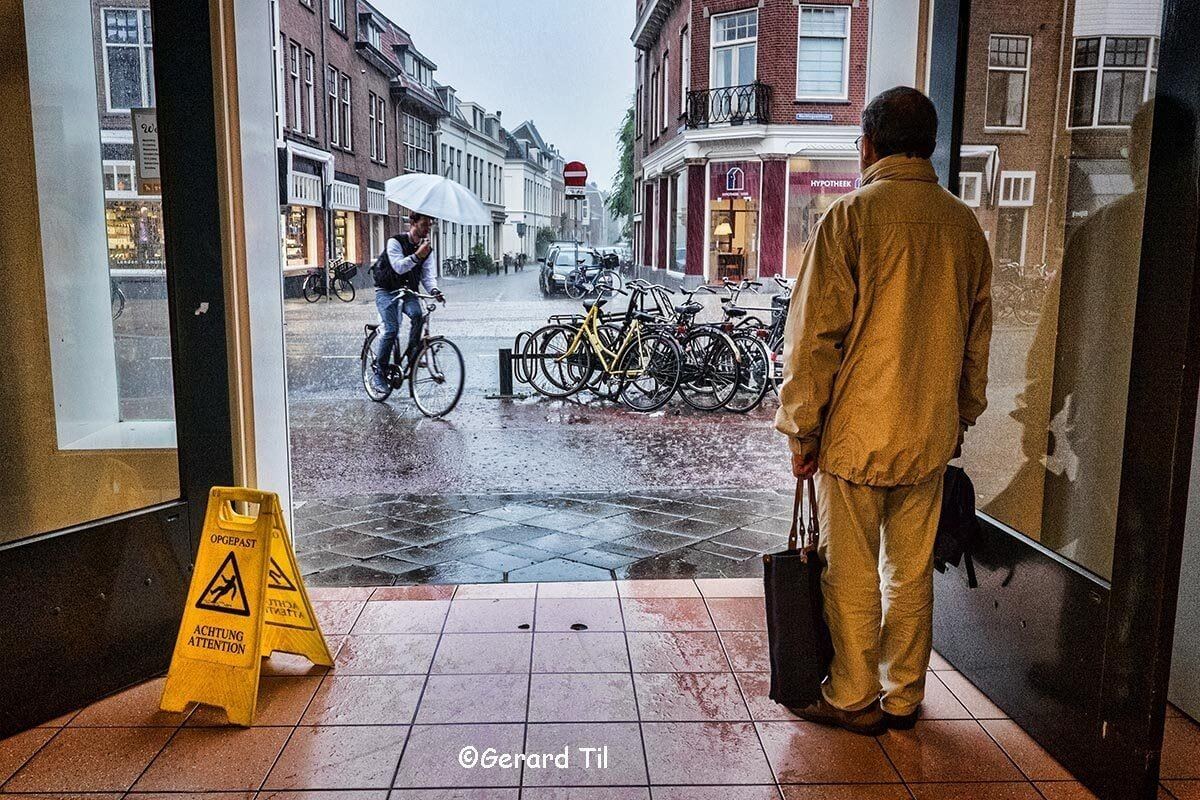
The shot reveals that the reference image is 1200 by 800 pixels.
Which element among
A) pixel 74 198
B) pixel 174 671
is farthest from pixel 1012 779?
pixel 74 198

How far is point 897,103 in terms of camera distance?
255 cm

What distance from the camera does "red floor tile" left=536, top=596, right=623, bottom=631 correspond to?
357 centimetres

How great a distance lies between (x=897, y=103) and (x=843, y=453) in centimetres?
94

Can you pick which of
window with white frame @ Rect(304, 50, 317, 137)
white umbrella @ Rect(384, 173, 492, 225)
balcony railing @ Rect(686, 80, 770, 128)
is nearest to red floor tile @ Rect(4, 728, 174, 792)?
white umbrella @ Rect(384, 173, 492, 225)

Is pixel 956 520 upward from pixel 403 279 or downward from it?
downward

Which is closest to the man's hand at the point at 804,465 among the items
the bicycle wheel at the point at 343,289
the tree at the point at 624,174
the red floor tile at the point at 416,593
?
the red floor tile at the point at 416,593

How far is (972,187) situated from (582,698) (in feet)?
6.85

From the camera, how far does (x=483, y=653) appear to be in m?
3.31

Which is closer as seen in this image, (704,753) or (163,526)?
(704,753)

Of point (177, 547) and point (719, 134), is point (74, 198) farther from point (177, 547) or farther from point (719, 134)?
point (719, 134)

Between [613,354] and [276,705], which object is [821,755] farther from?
[613,354]

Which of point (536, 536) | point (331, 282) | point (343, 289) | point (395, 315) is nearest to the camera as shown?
point (536, 536)

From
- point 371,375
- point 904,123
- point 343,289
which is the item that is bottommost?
point 371,375

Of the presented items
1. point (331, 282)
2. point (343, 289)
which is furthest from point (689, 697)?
point (343, 289)
